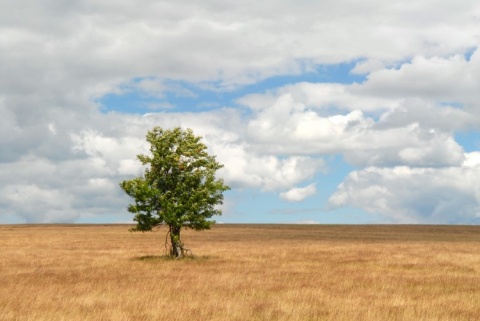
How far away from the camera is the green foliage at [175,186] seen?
40.2m

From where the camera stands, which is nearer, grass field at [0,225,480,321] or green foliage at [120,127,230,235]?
grass field at [0,225,480,321]

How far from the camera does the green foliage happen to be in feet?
132

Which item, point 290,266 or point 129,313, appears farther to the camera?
point 290,266

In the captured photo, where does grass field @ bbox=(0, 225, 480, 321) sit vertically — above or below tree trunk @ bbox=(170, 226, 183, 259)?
below

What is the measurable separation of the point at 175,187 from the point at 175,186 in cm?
7

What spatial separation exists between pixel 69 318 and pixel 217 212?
995 inches

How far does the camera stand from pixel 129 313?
57.4ft

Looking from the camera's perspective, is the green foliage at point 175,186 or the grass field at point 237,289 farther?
the green foliage at point 175,186

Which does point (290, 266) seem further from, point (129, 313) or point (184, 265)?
point (129, 313)

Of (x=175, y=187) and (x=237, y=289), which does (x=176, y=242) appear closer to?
(x=175, y=187)

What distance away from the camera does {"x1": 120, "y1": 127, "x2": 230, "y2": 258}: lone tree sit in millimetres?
40188

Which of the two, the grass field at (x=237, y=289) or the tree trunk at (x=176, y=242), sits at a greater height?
the tree trunk at (x=176, y=242)

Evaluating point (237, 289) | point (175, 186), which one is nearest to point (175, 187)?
point (175, 186)

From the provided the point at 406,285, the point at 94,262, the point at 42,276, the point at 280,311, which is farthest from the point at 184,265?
the point at 280,311
